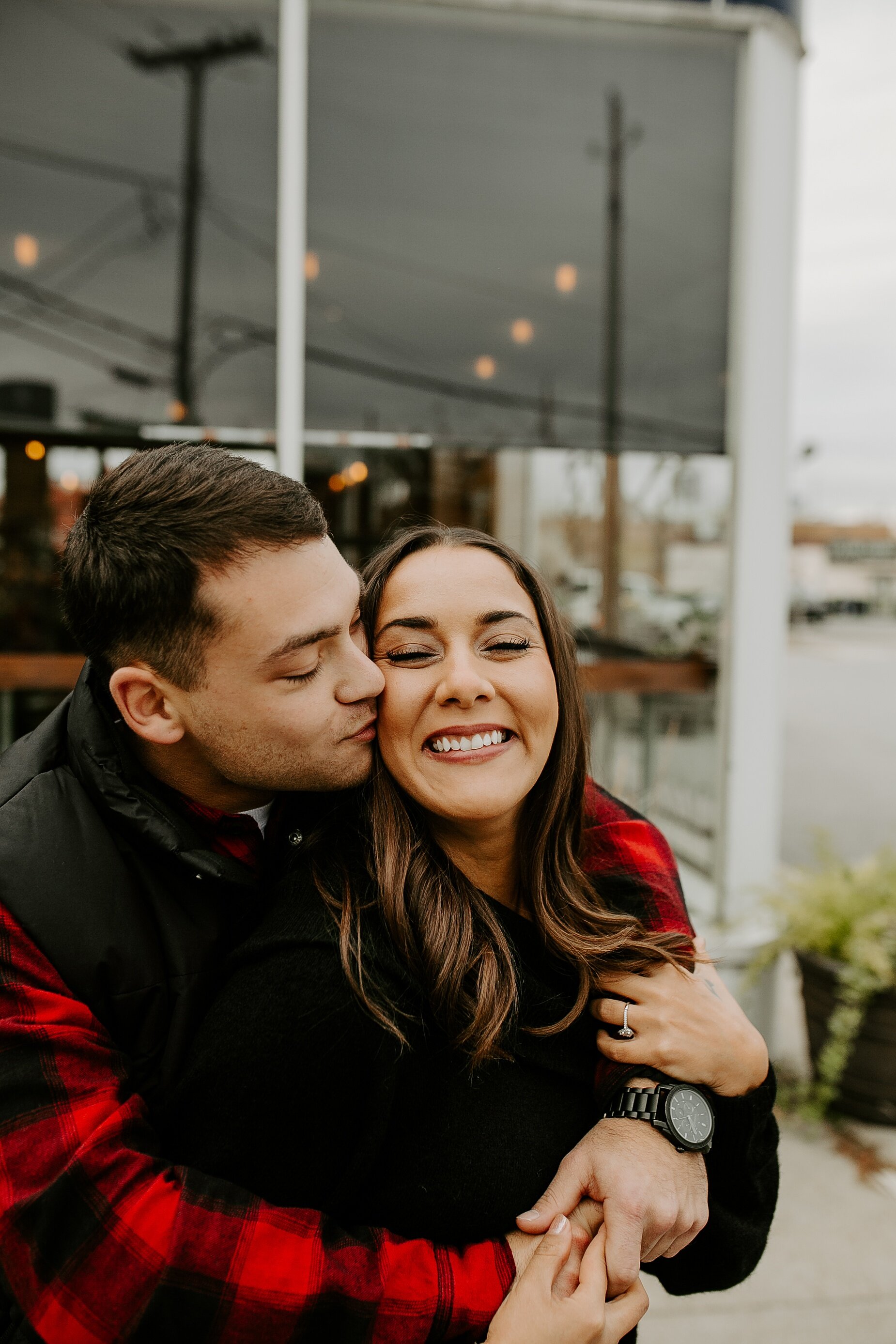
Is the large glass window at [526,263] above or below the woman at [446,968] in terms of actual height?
above

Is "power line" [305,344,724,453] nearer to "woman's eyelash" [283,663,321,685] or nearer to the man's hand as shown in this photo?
"woman's eyelash" [283,663,321,685]

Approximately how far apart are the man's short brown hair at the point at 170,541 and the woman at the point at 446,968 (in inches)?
11.3

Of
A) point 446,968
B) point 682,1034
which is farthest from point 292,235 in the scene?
point 682,1034

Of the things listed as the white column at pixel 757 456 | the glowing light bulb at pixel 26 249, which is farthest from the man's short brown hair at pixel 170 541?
the white column at pixel 757 456

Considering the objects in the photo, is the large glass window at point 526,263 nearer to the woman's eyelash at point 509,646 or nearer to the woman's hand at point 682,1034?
the woman's eyelash at point 509,646

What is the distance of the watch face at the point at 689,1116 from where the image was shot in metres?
1.38

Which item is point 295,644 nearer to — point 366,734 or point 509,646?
point 366,734

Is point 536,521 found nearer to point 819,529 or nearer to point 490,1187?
point 490,1187

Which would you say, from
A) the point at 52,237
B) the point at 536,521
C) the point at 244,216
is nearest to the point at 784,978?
the point at 536,521

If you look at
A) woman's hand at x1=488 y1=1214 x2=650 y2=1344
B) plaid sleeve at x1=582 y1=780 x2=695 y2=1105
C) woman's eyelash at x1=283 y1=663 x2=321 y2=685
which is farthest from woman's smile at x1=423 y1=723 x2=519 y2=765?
woman's hand at x1=488 y1=1214 x2=650 y2=1344

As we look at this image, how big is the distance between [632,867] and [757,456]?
2.47 metres

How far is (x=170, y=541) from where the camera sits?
136cm

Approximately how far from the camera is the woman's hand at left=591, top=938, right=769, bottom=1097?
1.44 metres

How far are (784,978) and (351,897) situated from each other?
407 cm
